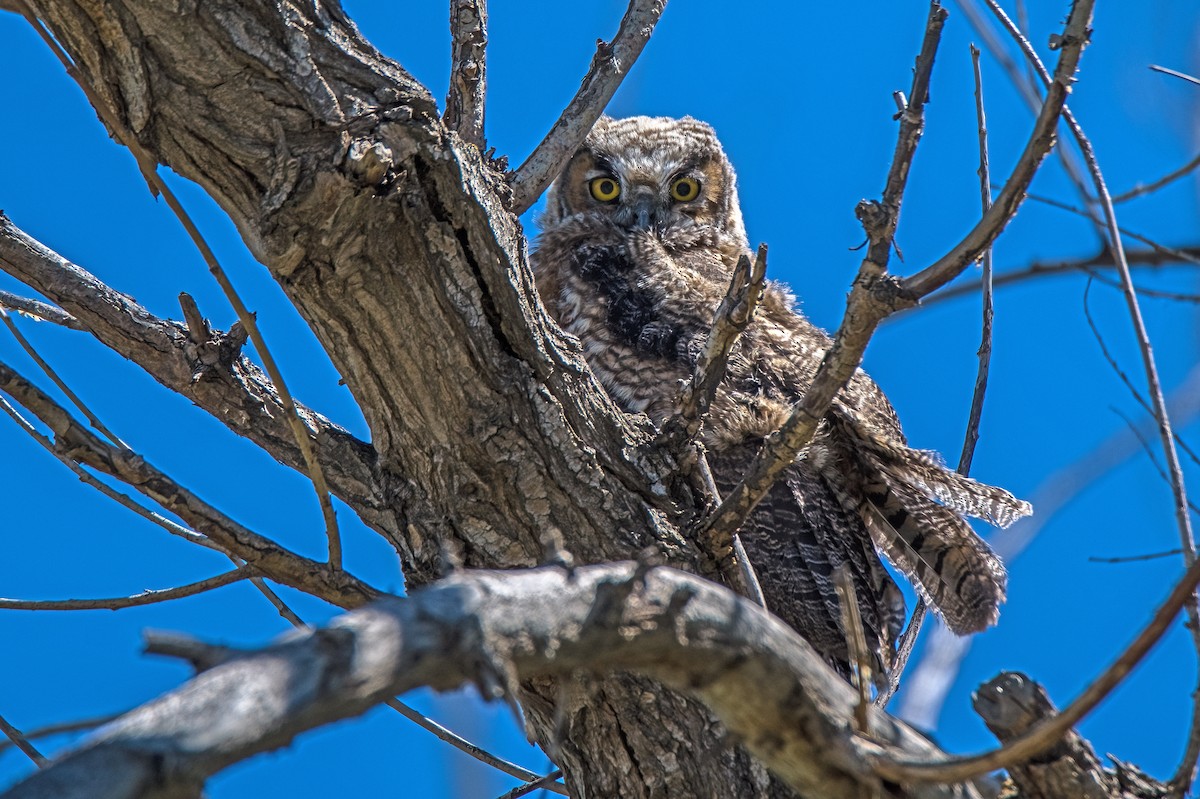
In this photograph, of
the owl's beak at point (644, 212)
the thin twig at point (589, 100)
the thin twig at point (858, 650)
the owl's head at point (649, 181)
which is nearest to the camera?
the thin twig at point (858, 650)

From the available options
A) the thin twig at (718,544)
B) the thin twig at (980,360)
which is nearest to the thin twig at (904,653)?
the thin twig at (980,360)

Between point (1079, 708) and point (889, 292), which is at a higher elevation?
point (889, 292)

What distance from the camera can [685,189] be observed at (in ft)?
15.0

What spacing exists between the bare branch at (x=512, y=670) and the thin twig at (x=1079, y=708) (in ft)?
0.44

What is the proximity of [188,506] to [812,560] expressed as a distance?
1750 millimetres

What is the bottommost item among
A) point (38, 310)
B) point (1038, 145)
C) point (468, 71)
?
point (1038, 145)

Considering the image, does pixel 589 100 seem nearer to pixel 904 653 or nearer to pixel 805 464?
pixel 805 464

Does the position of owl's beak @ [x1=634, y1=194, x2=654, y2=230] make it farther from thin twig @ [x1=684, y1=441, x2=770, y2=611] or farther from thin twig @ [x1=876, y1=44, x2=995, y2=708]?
thin twig @ [x1=684, y1=441, x2=770, y2=611]

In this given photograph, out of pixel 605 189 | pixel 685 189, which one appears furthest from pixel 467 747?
pixel 685 189

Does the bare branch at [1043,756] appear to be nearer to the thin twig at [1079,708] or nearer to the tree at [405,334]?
the thin twig at [1079,708]

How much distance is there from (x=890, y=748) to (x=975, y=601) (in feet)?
6.32

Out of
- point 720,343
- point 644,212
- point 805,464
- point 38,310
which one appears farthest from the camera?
point 644,212

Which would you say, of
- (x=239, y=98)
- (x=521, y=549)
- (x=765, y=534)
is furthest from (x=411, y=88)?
(x=765, y=534)

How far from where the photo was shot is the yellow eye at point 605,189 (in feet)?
14.6
